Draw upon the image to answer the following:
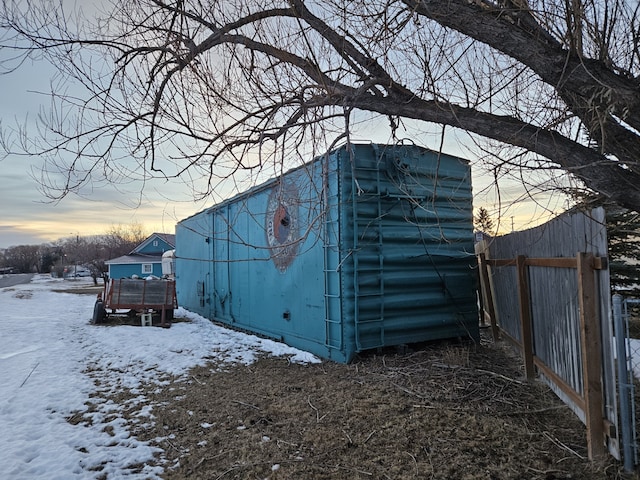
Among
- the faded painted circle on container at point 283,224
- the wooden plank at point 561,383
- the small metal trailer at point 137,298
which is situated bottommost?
the wooden plank at point 561,383

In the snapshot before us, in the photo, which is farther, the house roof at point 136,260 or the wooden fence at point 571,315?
the house roof at point 136,260

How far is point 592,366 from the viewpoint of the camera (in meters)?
3.14

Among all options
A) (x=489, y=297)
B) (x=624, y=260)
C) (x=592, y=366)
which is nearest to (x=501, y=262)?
(x=489, y=297)

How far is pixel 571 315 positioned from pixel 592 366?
0.74 meters

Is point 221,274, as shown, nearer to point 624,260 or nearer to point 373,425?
point 373,425

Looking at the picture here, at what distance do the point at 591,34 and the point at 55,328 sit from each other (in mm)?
12174

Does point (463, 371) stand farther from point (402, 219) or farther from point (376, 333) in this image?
point (402, 219)

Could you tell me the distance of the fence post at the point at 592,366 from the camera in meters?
3.14

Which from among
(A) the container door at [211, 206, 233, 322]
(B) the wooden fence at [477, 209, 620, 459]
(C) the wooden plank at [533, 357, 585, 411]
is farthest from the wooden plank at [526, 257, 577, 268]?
(A) the container door at [211, 206, 233, 322]

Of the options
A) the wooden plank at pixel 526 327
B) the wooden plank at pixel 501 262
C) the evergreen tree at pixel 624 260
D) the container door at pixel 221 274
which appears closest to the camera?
the wooden plank at pixel 526 327

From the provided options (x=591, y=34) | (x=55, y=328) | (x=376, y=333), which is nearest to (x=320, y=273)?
(x=376, y=333)

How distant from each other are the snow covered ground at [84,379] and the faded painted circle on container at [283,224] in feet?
5.33

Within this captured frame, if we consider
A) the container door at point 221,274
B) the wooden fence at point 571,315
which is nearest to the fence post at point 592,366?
the wooden fence at point 571,315

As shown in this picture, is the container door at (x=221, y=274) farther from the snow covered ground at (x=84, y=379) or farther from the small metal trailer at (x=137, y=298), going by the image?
the small metal trailer at (x=137, y=298)
